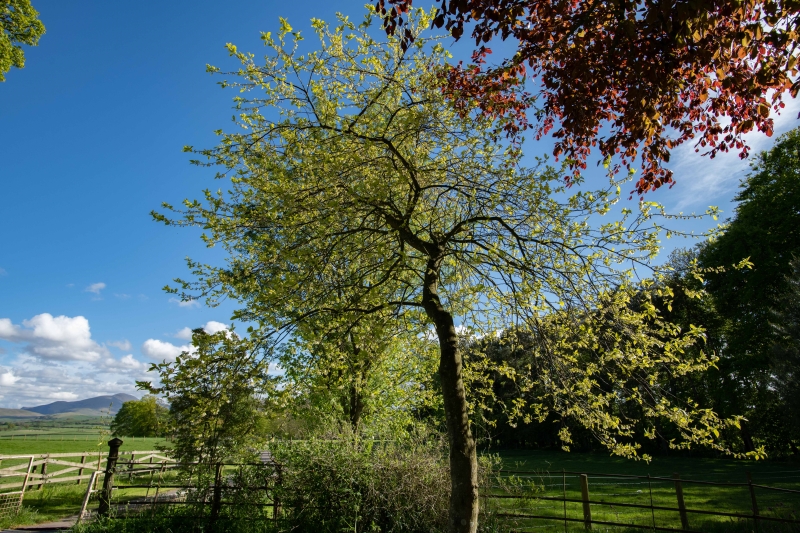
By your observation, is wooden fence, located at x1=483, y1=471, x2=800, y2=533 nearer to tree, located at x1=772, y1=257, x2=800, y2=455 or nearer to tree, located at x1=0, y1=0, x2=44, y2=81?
tree, located at x1=772, y1=257, x2=800, y2=455

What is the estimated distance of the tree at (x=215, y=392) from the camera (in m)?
4.32

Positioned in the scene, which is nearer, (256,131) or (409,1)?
(409,1)

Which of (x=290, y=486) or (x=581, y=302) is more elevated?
(x=581, y=302)

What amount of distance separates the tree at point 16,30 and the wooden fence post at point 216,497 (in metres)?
10.2

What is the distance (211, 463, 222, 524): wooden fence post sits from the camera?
23.1 ft

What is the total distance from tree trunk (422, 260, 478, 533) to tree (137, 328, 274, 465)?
2.17 meters

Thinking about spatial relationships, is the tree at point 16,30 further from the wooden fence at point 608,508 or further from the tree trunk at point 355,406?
the wooden fence at point 608,508

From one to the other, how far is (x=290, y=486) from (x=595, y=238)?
5.93m

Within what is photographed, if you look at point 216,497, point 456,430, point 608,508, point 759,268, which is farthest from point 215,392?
point 759,268

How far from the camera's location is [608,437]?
5496 mm

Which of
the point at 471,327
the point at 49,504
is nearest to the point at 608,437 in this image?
the point at 471,327

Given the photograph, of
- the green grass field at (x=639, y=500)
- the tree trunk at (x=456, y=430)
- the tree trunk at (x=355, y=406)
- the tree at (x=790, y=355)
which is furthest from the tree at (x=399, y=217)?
the tree at (x=790, y=355)

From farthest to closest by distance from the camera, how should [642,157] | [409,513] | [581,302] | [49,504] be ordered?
[49,504]
[409,513]
[581,302]
[642,157]

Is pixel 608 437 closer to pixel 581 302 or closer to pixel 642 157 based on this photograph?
pixel 581 302
